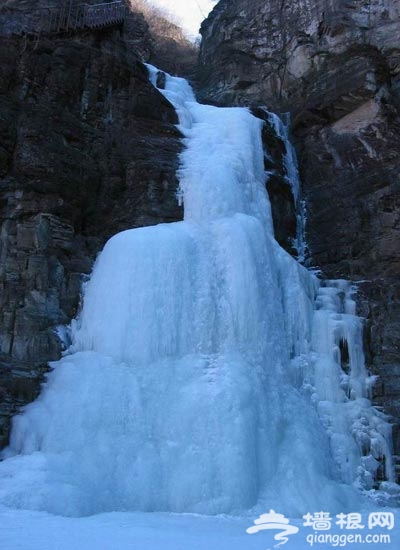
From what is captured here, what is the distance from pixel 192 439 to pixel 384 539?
13.5 feet

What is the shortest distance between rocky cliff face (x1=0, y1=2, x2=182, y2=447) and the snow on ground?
11.6 ft

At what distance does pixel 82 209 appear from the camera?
12.7m

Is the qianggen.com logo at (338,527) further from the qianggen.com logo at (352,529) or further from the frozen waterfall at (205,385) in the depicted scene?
the frozen waterfall at (205,385)

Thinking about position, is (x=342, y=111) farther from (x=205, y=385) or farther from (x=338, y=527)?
(x=338, y=527)

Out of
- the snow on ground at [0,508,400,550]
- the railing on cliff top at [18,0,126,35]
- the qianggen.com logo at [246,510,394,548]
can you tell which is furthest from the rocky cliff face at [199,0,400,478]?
the snow on ground at [0,508,400,550]

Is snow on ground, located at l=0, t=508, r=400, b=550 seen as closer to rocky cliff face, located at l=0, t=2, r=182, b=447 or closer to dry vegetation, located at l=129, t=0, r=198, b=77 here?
rocky cliff face, located at l=0, t=2, r=182, b=447

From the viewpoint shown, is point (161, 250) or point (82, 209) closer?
point (161, 250)

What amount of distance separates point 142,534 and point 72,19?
1291 cm

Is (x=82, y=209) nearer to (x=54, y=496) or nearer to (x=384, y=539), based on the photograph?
(x=54, y=496)

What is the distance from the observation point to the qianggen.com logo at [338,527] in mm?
5707

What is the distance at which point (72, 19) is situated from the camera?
1509 cm

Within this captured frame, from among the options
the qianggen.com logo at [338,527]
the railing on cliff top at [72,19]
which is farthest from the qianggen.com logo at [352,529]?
the railing on cliff top at [72,19]

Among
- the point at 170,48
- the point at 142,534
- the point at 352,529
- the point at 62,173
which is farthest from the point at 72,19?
the point at 352,529

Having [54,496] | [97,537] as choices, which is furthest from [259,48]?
[97,537]
